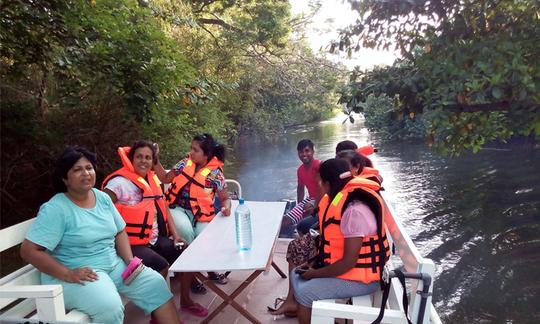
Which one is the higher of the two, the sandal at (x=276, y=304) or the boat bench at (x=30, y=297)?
the boat bench at (x=30, y=297)

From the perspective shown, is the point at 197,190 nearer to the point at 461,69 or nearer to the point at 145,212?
the point at 145,212

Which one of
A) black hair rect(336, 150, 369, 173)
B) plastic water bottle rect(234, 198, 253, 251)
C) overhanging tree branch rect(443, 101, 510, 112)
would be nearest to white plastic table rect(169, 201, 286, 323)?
plastic water bottle rect(234, 198, 253, 251)

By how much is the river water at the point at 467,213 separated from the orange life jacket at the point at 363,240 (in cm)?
411

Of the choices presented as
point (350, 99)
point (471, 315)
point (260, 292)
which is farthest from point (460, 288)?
point (260, 292)

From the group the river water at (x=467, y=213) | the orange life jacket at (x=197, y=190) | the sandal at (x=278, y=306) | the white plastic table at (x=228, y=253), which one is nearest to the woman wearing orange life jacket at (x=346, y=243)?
the white plastic table at (x=228, y=253)

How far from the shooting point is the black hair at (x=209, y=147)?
150 inches

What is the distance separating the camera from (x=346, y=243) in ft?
7.67

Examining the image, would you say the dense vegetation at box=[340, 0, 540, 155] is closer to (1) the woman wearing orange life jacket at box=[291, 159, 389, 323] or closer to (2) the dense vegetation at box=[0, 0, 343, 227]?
(1) the woman wearing orange life jacket at box=[291, 159, 389, 323]

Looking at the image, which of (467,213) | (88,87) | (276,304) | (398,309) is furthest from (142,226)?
(467,213)

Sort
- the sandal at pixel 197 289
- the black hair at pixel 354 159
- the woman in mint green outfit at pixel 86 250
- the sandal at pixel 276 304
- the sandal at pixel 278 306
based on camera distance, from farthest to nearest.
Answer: the sandal at pixel 197 289
the sandal at pixel 276 304
the sandal at pixel 278 306
the black hair at pixel 354 159
the woman in mint green outfit at pixel 86 250

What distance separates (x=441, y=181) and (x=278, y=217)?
Result: 39.9ft

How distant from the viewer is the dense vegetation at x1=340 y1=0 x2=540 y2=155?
340cm

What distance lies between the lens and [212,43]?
13.1 m

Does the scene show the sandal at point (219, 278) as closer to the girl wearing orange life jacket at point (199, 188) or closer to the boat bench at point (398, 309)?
the girl wearing orange life jacket at point (199, 188)
